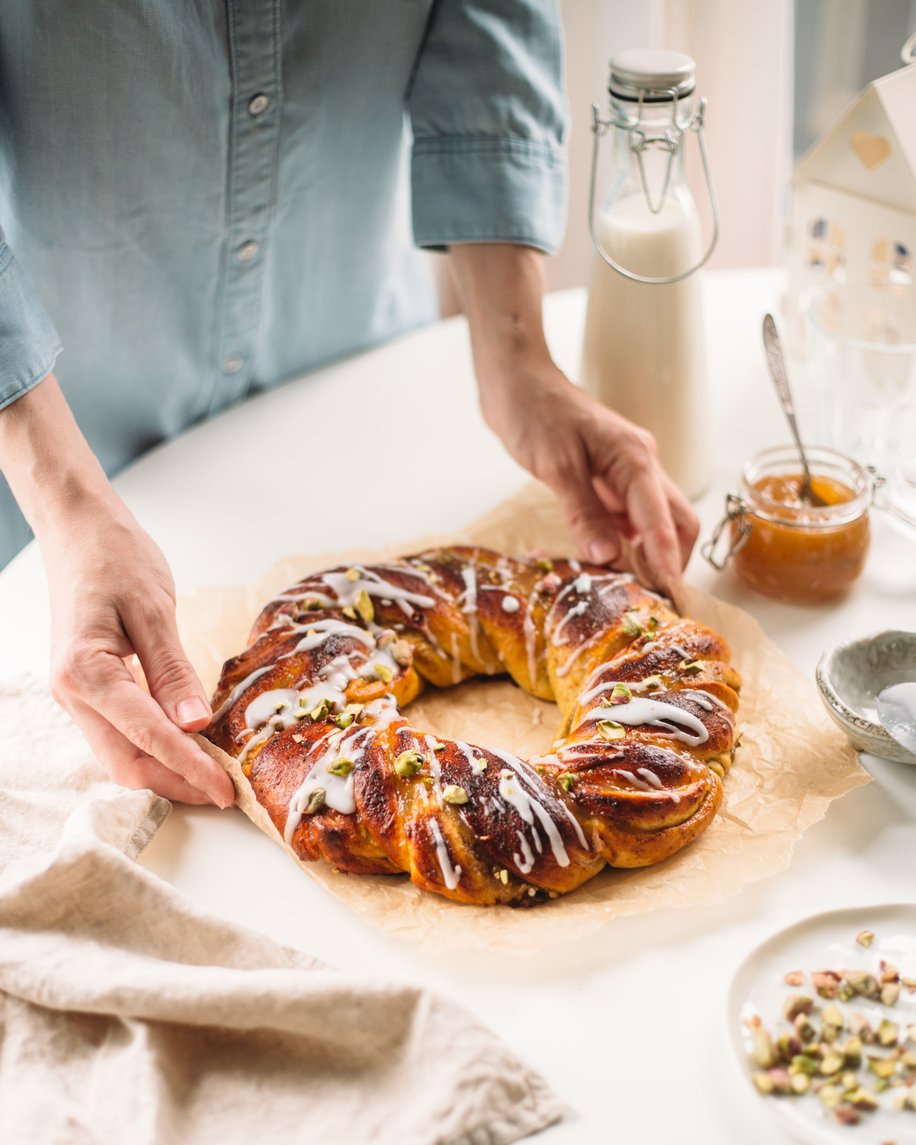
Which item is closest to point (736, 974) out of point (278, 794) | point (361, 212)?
point (278, 794)

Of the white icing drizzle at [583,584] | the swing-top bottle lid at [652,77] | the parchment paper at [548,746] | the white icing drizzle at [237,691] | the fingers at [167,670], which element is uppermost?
the swing-top bottle lid at [652,77]

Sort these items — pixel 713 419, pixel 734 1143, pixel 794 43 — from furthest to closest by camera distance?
pixel 794 43 → pixel 713 419 → pixel 734 1143

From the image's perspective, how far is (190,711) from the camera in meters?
1.24

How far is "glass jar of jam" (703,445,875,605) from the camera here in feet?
4.84

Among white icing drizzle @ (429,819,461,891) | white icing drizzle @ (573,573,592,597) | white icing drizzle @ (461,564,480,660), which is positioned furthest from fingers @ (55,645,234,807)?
white icing drizzle @ (573,573,592,597)

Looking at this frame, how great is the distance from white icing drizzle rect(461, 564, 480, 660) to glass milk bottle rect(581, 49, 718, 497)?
0.37m

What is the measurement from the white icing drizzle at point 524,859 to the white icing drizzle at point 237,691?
379 mm

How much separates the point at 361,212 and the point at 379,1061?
1.35m

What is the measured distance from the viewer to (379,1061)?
962 millimetres

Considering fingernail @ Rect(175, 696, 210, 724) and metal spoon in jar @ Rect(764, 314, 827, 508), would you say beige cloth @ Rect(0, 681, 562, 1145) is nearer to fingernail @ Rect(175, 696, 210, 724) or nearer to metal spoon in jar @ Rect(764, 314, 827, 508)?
fingernail @ Rect(175, 696, 210, 724)

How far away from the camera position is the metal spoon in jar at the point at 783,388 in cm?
155

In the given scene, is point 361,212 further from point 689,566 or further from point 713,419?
point 689,566

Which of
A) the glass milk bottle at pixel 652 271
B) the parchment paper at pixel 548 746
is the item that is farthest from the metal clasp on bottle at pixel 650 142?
the parchment paper at pixel 548 746

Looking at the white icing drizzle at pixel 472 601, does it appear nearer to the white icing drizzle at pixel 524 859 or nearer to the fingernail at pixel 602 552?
the fingernail at pixel 602 552
